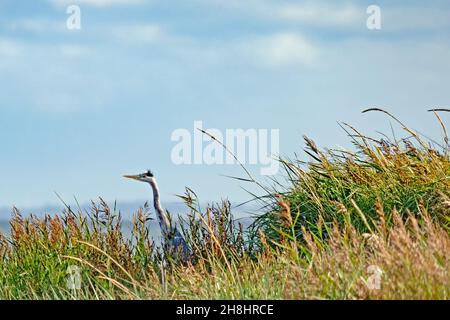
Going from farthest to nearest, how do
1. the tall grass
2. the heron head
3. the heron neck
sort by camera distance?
1. the heron head
2. the heron neck
3. the tall grass

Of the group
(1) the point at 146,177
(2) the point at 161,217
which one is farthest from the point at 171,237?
(1) the point at 146,177

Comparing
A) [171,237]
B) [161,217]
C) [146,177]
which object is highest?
[146,177]

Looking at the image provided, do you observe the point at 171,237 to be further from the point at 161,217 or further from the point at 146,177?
the point at 146,177

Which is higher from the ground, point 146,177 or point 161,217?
point 146,177

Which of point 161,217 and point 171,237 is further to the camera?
point 161,217

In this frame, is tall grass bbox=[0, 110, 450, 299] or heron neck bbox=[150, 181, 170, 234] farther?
heron neck bbox=[150, 181, 170, 234]

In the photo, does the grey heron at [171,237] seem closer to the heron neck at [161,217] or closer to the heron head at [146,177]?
the heron neck at [161,217]

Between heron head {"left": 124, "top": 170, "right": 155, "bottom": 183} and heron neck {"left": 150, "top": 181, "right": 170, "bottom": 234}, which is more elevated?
heron head {"left": 124, "top": 170, "right": 155, "bottom": 183}

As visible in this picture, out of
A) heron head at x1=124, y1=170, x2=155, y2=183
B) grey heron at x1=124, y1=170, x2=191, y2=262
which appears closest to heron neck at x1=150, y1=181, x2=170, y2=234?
grey heron at x1=124, y1=170, x2=191, y2=262

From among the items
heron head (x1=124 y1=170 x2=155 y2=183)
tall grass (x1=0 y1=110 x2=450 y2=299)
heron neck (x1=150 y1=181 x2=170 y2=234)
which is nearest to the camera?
tall grass (x1=0 y1=110 x2=450 y2=299)

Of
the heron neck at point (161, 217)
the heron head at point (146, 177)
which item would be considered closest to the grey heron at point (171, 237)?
the heron neck at point (161, 217)

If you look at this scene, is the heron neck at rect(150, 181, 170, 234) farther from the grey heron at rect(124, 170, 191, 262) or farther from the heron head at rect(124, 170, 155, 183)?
the heron head at rect(124, 170, 155, 183)

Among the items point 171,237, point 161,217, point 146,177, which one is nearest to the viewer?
point 171,237
